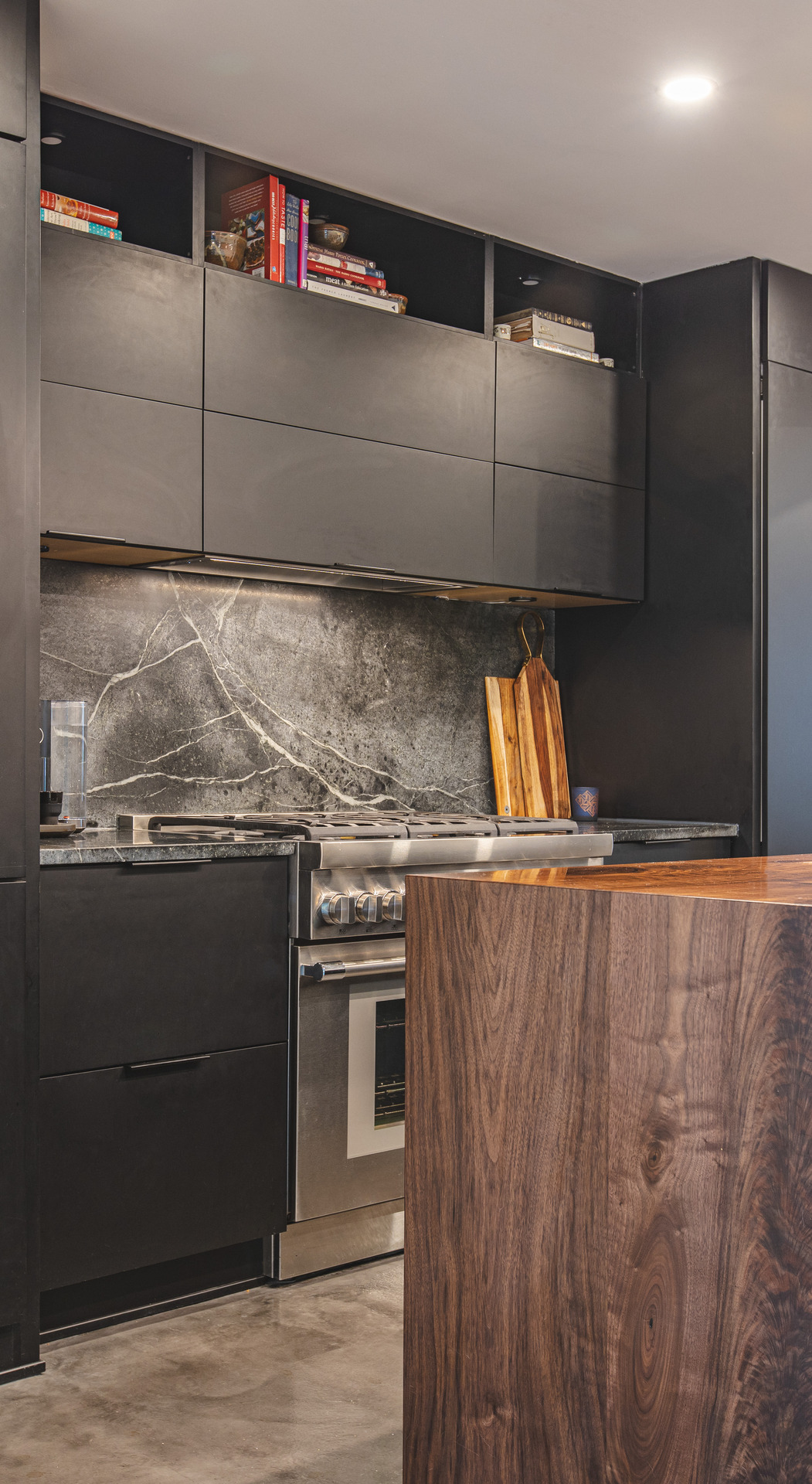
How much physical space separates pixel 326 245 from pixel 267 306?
1.43 ft

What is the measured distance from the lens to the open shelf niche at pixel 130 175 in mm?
2873

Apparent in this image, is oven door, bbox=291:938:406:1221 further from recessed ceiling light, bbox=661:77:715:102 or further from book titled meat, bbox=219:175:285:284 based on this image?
recessed ceiling light, bbox=661:77:715:102

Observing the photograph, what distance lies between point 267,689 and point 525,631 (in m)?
1.05

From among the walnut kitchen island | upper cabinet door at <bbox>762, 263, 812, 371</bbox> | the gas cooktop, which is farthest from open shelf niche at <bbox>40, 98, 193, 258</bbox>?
the walnut kitchen island

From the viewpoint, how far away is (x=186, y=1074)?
255 cm

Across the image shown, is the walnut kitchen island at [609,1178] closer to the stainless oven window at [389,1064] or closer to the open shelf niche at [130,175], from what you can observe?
the stainless oven window at [389,1064]

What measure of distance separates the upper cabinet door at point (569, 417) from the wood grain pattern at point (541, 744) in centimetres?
66

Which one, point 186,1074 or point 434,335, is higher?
point 434,335

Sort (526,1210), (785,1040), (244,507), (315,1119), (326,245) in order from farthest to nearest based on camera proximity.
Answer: (326,245) → (244,507) → (315,1119) → (526,1210) → (785,1040)

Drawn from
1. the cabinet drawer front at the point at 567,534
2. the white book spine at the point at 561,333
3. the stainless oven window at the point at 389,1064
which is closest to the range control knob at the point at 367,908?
the stainless oven window at the point at 389,1064

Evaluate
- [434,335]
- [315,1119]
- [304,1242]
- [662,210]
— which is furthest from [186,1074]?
[662,210]

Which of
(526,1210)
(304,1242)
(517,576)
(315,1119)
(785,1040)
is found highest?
(517,576)

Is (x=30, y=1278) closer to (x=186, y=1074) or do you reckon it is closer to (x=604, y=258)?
(x=186, y=1074)

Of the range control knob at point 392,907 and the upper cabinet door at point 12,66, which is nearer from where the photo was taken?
the upper cabinet door at point 12,66
